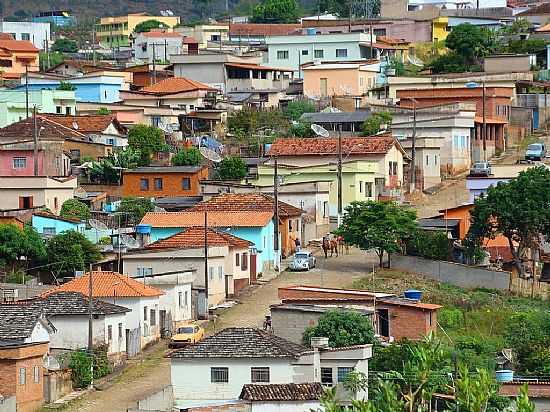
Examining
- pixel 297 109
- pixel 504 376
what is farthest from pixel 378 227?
pixel 297 109

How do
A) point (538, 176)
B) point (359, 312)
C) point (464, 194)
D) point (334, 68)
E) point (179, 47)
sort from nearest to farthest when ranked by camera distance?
1. point (359, 312)
2. point (538, 176)
3. point (464, 194)
4. point (334, 68)
5. point (179, 47)

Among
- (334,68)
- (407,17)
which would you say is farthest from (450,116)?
(407,17)

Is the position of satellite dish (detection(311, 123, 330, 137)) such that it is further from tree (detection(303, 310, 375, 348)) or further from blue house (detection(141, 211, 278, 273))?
tree (detection(303, 310, 375, 348))

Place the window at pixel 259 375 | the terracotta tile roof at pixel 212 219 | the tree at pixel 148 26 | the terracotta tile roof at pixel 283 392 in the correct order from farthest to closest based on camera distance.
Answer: the tree at pixel 148 26
the terracotta tile roof at pixel 212 219
the window at pixel 259 375
the terracotta tile roof at pixel 283 392

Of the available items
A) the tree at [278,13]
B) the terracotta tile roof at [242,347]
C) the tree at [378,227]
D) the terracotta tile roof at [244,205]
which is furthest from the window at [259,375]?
the tree at [278,13]

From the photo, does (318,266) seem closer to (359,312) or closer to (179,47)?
(359,312)

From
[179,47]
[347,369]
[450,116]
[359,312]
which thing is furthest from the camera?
[179,47]

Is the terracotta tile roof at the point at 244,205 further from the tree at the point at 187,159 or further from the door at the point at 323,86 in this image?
the door at the point at 323,86
